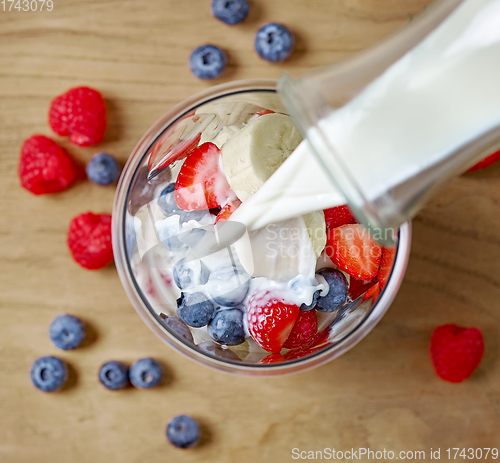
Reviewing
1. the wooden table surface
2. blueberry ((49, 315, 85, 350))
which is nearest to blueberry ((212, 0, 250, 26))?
the wooden table surface

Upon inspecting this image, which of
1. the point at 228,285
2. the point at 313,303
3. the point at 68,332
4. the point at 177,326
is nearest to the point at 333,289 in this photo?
the point at 313,303

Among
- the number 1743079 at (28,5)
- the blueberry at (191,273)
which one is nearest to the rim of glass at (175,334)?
the blueberry at (191,273)

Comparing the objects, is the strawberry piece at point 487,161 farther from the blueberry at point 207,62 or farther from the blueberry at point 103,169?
the blueberry at point 103,169

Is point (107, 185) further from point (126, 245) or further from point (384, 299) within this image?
point (384, 299)

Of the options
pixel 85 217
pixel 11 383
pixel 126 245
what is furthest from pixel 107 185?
pixel 11 383

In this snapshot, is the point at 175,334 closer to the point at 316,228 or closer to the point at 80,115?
the point at 316,228

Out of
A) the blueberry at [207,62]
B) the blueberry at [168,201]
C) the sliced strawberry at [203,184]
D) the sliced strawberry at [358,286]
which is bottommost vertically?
the sliced strawberry at [358,286]

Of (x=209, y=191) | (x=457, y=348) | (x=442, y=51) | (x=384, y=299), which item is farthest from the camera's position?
(x=457, y=348)
